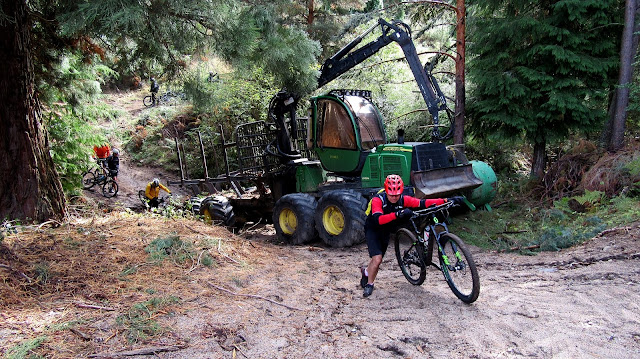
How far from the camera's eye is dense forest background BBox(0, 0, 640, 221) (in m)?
6.63

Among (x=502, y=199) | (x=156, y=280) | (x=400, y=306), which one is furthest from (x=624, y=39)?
(x=156, y=280)

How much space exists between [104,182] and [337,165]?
456 inches

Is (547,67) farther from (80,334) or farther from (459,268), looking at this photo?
(80,334)

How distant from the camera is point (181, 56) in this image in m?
8.02

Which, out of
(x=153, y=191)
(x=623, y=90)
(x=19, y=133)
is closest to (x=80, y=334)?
(x=19, y=133)

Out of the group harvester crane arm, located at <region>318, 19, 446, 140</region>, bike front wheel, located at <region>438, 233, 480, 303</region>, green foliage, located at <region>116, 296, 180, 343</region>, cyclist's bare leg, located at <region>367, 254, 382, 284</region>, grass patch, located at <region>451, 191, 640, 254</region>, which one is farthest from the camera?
harvester crane arm, located at <region>318, 19, 446, 140</region>

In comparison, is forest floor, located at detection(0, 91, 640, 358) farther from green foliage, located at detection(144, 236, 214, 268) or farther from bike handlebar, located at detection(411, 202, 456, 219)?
bike handlebar, located at detection(411, 202, 456, 219)

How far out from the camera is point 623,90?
1074 centimetres

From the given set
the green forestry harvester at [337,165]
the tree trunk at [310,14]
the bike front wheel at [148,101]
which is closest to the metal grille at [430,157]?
the green forestry harvester at [337,165]

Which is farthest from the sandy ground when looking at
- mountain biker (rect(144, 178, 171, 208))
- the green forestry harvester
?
mountain biker (rect(144, 178, 171, 208))

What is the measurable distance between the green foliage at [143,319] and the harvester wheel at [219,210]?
5.67 meters

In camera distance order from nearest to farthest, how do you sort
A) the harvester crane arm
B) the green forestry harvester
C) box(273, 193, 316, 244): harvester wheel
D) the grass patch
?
the grass patch
the green forestry harvester
box(273, 193, 316, 244): harvester wheel
the harvester crane arm

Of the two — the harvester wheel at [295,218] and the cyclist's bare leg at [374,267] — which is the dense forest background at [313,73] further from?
the cyclist's bare leg at [374,267]

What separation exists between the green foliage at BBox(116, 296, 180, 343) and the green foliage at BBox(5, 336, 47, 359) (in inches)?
26.2
